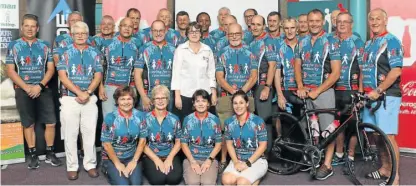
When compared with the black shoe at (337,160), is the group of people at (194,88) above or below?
above

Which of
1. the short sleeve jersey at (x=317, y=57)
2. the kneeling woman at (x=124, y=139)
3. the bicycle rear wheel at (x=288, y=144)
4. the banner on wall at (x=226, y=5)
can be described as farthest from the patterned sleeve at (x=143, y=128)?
the banner on wall at (x=226, y=5)

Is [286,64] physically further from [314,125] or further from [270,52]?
[314,125]

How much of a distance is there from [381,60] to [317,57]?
67 cm

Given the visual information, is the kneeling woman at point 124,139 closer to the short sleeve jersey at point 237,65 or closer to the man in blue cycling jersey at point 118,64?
the man in blue cycling jersey at point 118,64

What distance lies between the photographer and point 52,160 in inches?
216

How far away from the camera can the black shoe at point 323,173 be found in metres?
4.80

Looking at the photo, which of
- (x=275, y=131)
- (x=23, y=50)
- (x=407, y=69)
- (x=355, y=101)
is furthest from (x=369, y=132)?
(x=23, y=50)

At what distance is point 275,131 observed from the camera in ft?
16.8

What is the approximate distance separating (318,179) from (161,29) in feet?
6.88

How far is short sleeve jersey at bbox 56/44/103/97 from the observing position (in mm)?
4828

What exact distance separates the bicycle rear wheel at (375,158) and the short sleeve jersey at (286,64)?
100 centimetres

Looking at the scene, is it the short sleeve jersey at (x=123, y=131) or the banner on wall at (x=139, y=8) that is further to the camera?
the banner on wall at (x=139, y=8)

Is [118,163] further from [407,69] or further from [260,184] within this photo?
[407,69]

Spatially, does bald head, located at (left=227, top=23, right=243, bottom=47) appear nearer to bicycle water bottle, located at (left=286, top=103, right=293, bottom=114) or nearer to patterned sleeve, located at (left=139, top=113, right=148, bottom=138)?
bicycle water bottle, located at (left=286, top=103, right=293, bottom=114)
